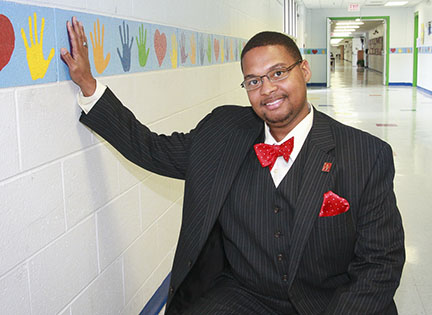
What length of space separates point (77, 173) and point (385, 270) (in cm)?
94

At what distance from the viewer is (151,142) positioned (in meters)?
1.75

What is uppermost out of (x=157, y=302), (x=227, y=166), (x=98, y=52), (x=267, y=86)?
(x=98, y=52)

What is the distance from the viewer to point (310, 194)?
4.80 feet

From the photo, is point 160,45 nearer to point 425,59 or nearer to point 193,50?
point 193,50

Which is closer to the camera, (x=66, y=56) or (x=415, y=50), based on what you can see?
(x=66, y=56)

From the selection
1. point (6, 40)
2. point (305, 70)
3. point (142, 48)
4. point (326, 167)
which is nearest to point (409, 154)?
point (142, 48)

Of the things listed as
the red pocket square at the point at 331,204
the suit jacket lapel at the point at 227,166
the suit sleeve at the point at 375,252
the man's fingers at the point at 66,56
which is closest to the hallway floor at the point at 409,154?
the suit sleeve at the point at 375,252

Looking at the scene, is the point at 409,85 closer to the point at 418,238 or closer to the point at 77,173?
the point at 418,238

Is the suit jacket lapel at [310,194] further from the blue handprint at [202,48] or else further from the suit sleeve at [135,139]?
the blue handprint at [202,48]

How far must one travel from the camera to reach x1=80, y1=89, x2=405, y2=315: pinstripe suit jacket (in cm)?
146

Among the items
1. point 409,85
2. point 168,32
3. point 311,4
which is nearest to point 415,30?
point 409,85

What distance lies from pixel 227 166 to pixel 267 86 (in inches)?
10.4

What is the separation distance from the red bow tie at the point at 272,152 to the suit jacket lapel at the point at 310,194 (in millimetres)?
61

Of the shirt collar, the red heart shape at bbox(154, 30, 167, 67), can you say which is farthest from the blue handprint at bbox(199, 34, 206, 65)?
the shirt collar
